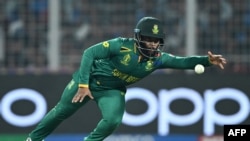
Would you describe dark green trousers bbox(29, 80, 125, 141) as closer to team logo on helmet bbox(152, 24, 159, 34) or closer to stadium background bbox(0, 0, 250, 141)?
team logo on helmet bbox(152, 24, 159, 34)

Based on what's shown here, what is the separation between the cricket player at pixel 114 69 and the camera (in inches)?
363

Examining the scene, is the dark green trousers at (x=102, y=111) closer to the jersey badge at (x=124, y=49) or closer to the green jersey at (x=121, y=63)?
the green jersey at (x=121, y=63)

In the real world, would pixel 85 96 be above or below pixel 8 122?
above

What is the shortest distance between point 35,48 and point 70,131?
4.67 ft

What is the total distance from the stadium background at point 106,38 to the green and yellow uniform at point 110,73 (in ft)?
12.4

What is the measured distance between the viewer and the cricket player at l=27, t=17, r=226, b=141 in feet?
30.3

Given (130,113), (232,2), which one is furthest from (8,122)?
(232,2)

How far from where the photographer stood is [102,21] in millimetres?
13812

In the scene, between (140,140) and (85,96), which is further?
(140,140)

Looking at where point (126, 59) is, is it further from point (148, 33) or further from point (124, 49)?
point (148, 33)

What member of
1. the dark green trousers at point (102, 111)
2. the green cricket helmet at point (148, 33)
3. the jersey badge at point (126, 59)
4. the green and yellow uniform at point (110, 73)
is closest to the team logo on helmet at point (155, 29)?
the green cricket helmet at point (148, 33)

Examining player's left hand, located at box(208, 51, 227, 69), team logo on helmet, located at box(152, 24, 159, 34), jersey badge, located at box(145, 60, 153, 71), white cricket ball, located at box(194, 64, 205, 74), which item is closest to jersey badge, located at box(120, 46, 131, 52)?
jersey badge, located at box(145, 60, 153, 71)

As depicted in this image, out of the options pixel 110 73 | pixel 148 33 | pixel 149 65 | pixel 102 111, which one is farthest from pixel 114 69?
pixel 148 33

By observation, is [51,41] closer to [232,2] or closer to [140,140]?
→ [140,140]
